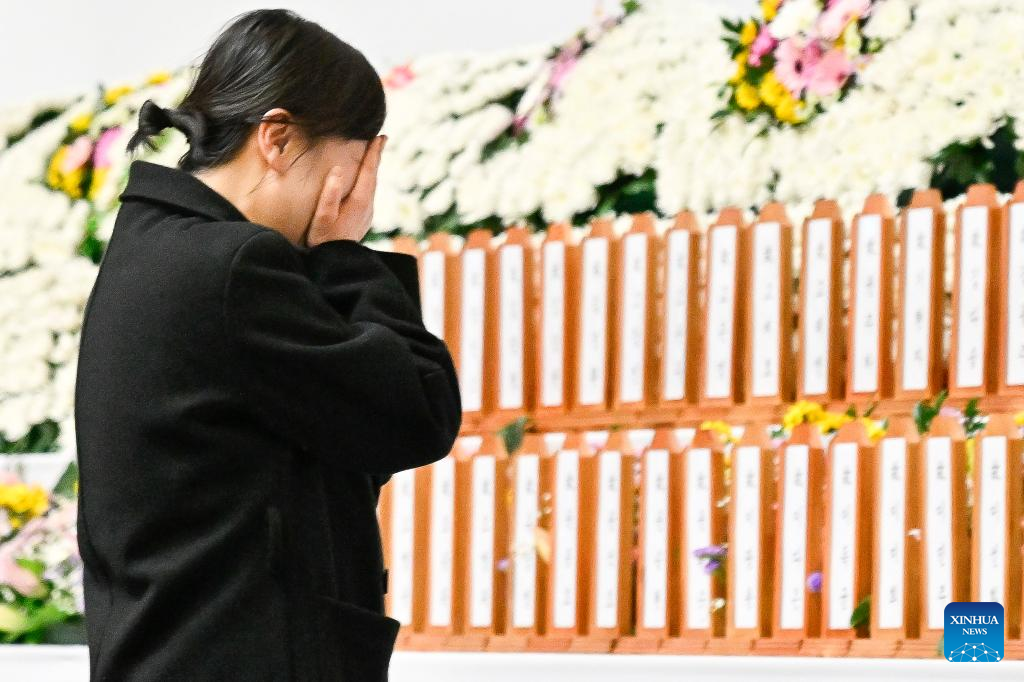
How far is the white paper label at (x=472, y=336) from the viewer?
1725mm

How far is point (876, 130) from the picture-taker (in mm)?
1633

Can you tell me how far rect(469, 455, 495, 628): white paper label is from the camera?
1646 mm

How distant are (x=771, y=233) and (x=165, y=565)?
891mm

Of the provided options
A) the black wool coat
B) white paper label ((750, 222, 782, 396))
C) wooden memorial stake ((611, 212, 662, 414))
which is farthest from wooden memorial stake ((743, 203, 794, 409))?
the black wool coat

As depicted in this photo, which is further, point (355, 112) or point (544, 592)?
point (544, 592)

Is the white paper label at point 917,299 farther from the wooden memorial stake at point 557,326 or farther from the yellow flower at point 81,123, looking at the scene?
the yellow flower at point 81,123

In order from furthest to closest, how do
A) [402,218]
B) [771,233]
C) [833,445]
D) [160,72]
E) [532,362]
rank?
[160,72] < [402,218] < [532,362] < [771,233] < [833,445]

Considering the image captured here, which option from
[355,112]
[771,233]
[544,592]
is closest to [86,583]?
[355,112]

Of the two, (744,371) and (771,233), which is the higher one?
(771,233)

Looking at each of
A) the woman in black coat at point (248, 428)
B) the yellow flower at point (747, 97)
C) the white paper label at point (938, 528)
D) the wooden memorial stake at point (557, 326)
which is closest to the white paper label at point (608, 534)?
the wooden memorial stake at point (557, 326)

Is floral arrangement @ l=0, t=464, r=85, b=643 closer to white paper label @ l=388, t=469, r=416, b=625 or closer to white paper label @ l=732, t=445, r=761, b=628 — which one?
white paper label @ l=388, t=469, r=416, b=625

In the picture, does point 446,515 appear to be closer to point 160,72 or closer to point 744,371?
point 744,371

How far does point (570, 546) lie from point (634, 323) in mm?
245

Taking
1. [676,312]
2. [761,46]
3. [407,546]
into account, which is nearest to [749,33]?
[761,46]
